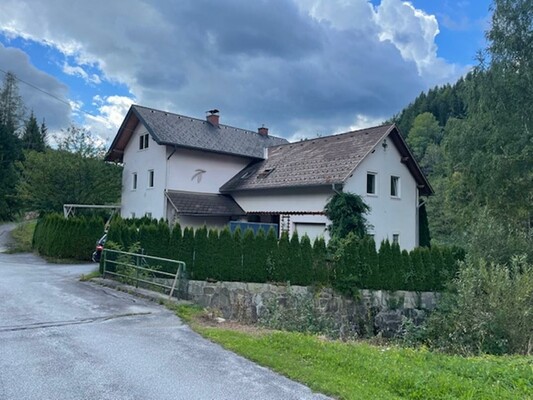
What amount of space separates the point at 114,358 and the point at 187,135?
18.5m

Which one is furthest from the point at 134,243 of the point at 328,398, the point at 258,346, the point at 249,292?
the point at 328,398

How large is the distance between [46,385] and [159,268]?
812 centimetres

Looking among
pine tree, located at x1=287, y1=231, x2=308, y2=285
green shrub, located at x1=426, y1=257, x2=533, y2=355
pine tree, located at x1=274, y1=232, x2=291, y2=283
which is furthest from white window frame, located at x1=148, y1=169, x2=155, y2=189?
green shrub, located at x1=426, y1=257, x2=533, y2=355

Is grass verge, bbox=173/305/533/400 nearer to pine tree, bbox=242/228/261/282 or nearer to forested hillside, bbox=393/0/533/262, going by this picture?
pine tree, bbox=242/228/261/282

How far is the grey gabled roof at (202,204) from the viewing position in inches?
813

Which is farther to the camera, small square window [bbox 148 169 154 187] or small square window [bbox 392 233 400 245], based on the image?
small square window [bbox 148 169 154 187]

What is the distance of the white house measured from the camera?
19094 millimetres

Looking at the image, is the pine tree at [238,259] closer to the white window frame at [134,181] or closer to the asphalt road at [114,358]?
the asphalt road at [114,358]

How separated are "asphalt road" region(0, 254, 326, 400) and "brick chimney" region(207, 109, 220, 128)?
1828cm

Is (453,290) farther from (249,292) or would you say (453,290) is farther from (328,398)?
(328,398)

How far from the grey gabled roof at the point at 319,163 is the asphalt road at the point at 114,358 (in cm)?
1148

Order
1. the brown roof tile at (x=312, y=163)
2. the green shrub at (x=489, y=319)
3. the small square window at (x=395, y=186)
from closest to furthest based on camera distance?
the green shrub at (x=489, y=319) < the brown roof tile at (x=312, y=163) < the small square window at (x=395, y=186)

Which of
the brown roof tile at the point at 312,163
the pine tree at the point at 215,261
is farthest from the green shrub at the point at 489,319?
the brown roof tile at the point at 312,163

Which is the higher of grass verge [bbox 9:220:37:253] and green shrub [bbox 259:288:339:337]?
grass verge [bbox 9:220:37:253]
